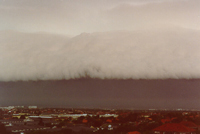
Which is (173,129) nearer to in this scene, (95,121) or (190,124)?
(190,124)

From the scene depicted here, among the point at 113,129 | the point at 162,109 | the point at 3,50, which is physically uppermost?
the point at 3,50

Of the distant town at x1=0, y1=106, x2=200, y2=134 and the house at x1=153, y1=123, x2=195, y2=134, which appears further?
the distant town at x1=0, y1=106, x2=200, y2=134

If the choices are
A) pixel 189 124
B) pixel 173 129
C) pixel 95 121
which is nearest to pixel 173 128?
pixel 173 129

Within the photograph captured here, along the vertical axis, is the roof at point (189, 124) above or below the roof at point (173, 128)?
above

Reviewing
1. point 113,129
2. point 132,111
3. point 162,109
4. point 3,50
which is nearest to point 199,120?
point 162,109

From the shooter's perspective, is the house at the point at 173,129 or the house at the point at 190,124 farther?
the house at the point at 190,124

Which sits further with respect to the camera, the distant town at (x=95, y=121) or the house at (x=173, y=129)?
the distant town at (x=95, y=121)

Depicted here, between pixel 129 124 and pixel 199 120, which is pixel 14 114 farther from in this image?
pixel 199 120
